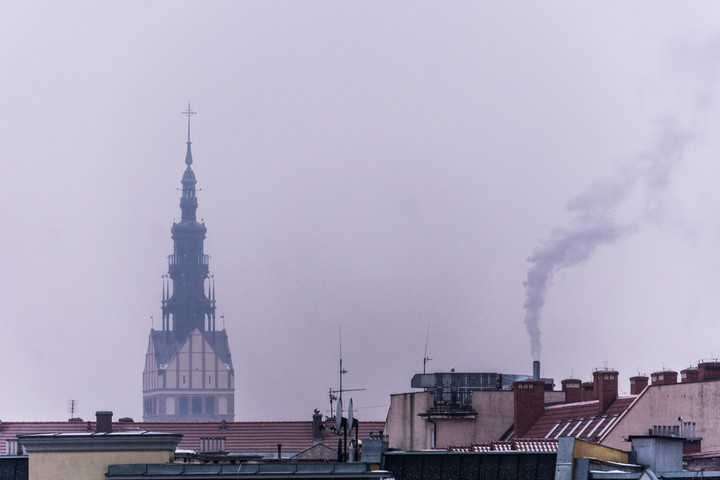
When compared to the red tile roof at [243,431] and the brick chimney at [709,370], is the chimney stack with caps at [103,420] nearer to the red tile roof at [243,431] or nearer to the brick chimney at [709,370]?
Answer: the red tile roof at [243,431]

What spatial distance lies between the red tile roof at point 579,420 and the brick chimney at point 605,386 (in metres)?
0.38

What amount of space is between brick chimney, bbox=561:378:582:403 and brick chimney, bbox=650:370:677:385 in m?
13.7

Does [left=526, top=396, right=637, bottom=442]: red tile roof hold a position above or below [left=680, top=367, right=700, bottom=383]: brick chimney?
below

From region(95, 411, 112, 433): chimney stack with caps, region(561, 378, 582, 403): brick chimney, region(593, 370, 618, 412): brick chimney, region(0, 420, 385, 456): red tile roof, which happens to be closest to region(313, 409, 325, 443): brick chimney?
region(0, 420, 385, 456): red tile roof

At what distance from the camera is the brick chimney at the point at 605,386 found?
392ft

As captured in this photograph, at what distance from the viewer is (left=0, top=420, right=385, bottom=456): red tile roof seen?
16075cm

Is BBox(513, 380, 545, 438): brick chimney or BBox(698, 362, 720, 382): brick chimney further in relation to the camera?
BBox(513, 380, 545, 438): brick chimney

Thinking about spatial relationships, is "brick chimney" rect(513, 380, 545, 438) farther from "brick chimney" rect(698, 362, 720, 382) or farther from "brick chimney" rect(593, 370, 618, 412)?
"brick chimney" rect(698, 362, 720, 382)

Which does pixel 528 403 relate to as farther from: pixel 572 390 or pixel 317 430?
pixel 317 430

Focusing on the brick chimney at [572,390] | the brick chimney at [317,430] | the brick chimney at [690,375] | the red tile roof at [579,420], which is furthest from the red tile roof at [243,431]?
the brick chimney at [690,375]

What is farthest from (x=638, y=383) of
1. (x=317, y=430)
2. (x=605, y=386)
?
(x=317, y=430)

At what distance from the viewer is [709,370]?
381 feet

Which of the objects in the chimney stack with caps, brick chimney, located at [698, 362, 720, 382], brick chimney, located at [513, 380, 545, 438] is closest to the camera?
brick chimney, located at [698, 362, 720, 382]

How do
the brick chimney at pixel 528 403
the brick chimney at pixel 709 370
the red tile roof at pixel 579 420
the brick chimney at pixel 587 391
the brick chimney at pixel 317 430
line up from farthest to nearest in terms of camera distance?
the brick chimney at pixel 317 430, the brick chimney at pixel 587 391, the brick chimney at pixel 528 403, the brick chimney at pixel 709 370, the red tile roof at pixel 579 420
